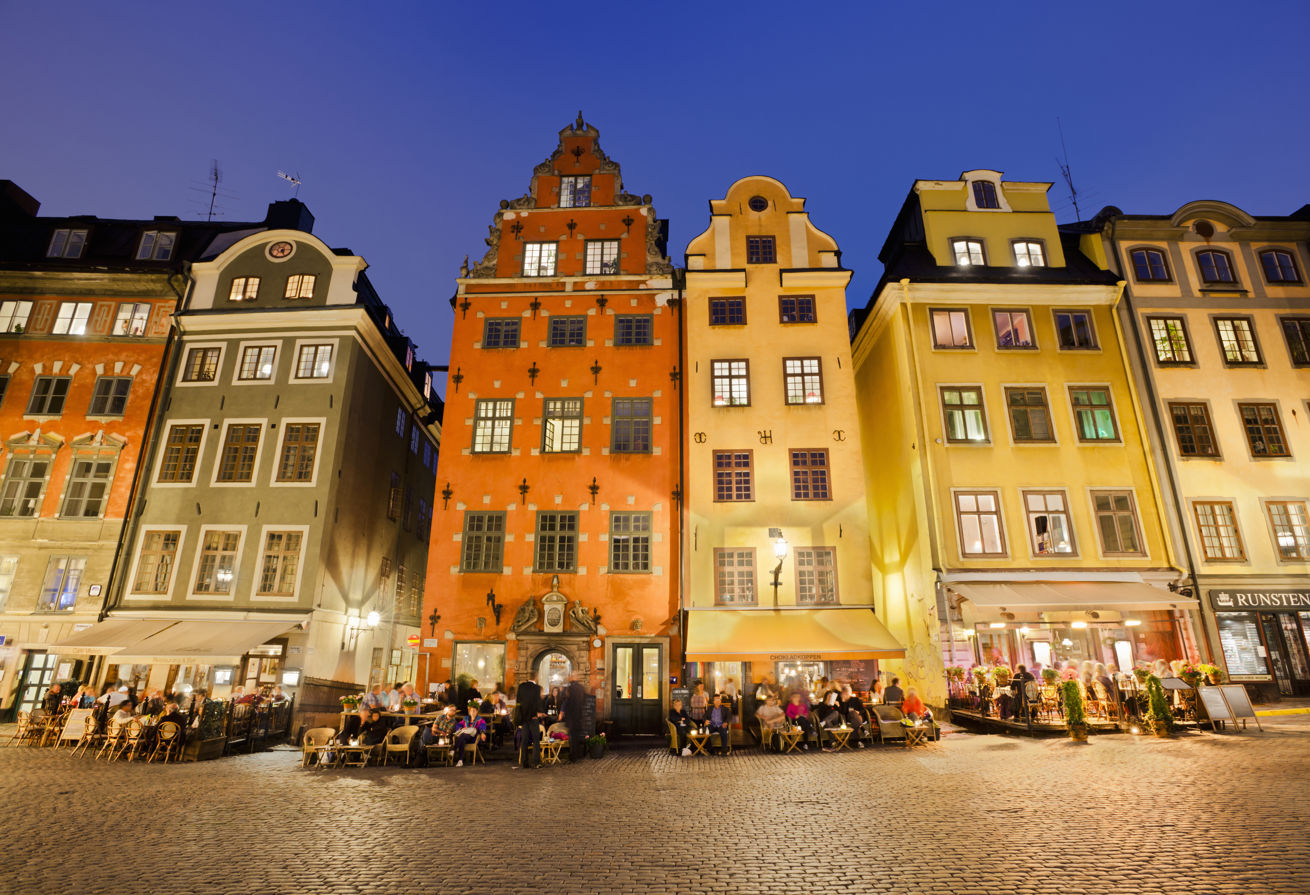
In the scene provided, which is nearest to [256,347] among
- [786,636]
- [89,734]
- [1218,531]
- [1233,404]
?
[89,734]

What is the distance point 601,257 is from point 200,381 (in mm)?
14702

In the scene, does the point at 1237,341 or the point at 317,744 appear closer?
the point at 317,744

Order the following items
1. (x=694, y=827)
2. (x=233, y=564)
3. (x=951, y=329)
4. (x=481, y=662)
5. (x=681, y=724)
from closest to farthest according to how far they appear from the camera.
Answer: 1. (x=694, y=827)
2. (x=681, y=724)
3. (x=481, y=662)
4. (x=233, y=564)
5. (x=951, y=329)

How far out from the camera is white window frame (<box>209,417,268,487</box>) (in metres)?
22.1

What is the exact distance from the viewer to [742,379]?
2297 centimetres

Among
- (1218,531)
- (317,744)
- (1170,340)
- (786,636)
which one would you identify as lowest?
(317,744)

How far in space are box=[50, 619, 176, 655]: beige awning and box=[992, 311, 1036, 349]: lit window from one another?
27.9 m

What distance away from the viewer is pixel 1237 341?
23.1 m

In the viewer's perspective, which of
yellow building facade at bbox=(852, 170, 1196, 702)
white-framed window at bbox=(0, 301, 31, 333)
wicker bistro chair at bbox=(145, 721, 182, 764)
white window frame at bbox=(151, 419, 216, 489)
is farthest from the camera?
white-framed window at bbox=(0, 301, 31, 333)

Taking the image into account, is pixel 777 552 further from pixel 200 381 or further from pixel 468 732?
pixel 200 381

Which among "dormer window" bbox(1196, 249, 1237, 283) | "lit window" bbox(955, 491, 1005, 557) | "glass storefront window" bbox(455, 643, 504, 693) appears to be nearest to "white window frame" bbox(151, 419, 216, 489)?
"glass storefront window" bbox(455, 643, 504, 693)

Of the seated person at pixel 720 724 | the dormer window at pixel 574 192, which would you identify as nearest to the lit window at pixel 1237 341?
the seated person at pixel 720 724

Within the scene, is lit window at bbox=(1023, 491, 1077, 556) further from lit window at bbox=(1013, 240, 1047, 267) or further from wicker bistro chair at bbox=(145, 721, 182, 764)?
wicker bistro chair at bbox=(145, 721, 182, 764)

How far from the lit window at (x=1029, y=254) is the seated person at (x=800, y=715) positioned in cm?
1777
